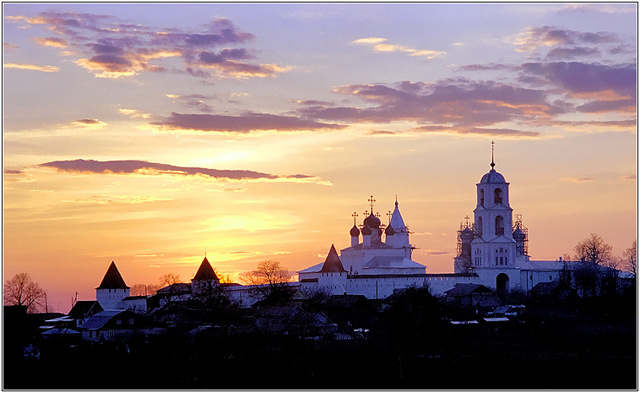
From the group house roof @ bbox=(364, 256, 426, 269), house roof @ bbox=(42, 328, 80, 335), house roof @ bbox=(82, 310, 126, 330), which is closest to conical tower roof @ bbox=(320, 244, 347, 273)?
house roof @ bbox=(364, 256, 426, 269)

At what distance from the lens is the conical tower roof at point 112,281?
7275 centimetres

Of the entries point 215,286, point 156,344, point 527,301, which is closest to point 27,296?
point 215,286

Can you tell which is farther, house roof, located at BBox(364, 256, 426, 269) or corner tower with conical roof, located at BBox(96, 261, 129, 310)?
house roof, located at BBox(364, 256, 426, 269)

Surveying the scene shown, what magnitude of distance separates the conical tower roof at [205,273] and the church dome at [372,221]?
16833 millimetres

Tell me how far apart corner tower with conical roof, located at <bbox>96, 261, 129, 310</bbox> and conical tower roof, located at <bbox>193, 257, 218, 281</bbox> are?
3883mm

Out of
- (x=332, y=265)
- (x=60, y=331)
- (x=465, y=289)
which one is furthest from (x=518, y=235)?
(x=60, y=331)

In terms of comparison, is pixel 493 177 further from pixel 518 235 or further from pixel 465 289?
pixel 465 289

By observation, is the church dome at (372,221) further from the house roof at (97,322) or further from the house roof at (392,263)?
the house roof at (97,322)

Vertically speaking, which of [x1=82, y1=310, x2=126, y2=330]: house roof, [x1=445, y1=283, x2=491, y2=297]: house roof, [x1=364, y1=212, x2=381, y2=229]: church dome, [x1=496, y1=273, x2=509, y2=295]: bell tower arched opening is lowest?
[x1=82, y1=310, x2=126, y2=330]: house roof

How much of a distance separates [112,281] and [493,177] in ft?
81.2

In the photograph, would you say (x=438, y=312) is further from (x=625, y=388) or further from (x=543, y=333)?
(x=625, y=388)

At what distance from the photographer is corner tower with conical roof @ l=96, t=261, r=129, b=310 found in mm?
71938

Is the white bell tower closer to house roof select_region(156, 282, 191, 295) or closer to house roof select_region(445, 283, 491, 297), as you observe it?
house roof select_region(445, 283, 491, 297)

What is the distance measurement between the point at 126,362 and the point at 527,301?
28.8m
